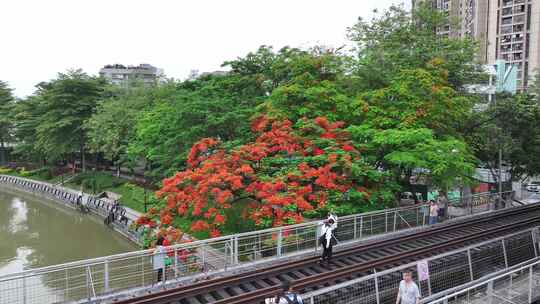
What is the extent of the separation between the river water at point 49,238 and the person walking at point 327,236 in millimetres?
15200

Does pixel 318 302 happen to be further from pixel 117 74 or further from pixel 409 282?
pixel 117 74

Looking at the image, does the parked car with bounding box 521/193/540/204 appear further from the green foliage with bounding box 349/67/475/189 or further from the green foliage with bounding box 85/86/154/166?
the green foliage with bounding box 85/86/154/166

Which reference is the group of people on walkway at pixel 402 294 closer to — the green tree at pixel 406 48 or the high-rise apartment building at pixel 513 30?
the green tree at pixel 406 48

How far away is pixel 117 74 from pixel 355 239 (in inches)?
3820

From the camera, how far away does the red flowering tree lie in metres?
13.5

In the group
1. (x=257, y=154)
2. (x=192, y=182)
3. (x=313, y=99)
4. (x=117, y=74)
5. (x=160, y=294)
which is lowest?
(x=160, y=294)

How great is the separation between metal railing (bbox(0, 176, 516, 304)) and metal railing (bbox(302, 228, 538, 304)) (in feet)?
10.0

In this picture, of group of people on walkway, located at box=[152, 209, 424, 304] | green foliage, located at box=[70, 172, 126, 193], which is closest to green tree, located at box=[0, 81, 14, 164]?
green foliage, located at box=[70, 172, 126, 193]

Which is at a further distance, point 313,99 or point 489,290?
point 313,99

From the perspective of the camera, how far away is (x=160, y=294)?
9750mm

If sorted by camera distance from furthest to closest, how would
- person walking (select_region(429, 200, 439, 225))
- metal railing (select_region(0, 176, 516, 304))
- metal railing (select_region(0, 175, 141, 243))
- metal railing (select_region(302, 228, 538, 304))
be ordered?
1. metal railing (select_region(0, 175, 141, 243))
2. person walking (select_region(429, 200, 439, 225))
3. metal railing (select_region(0, 176, 516, 304))
4. metal railing (select_region(302, 228, 538, 304))

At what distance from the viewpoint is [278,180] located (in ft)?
46.1

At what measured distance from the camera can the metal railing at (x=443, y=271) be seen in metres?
8.83

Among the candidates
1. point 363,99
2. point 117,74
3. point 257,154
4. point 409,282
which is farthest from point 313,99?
point 117,74
